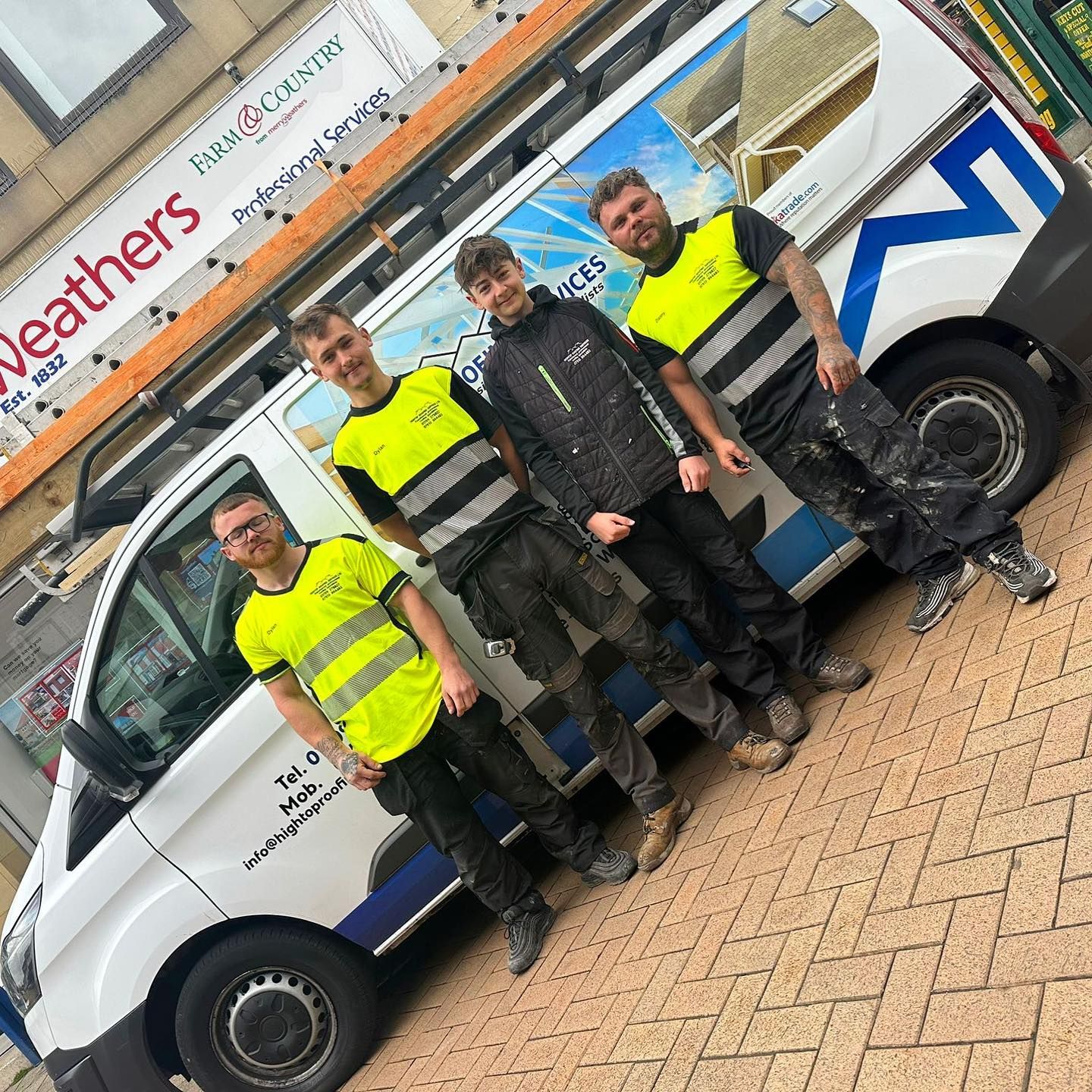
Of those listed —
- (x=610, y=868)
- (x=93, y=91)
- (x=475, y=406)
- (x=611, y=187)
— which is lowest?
(x=610, y=868)

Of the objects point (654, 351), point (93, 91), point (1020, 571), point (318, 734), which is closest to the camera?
point (1020, 571)

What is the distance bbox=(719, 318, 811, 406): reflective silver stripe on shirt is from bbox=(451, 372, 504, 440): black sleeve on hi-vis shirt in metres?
0.88

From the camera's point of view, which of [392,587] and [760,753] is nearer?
[392,587]

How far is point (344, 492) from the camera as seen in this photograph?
12.1 feet

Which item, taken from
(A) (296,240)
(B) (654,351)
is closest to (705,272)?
(B) (654,351)

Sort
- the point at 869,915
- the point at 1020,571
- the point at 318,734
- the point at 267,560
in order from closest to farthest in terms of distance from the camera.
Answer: the point at 869,915 → the point at 1020,571 → the point at 267,560 → the point at 318,734

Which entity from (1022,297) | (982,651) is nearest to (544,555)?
(982,651)

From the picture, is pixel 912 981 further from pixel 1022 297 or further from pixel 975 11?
pixel 975 11

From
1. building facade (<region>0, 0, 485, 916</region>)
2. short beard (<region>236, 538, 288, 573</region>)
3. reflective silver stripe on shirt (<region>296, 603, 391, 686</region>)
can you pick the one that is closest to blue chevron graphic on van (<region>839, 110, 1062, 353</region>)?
reflective silver stripe on shirt (<region>296, 603, 391, 686</region>)

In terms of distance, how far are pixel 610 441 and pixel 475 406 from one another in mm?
499

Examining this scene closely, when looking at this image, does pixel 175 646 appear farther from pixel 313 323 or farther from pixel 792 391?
pixel 792 391

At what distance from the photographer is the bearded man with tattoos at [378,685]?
11.0 feet

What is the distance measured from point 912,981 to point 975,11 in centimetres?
799

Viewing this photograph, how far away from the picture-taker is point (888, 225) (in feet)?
12.2
